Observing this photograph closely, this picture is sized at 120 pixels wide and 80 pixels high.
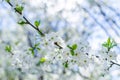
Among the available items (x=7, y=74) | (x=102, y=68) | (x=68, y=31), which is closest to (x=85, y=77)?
(x=68, y=31)

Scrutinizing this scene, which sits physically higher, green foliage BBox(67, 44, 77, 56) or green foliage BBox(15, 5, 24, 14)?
green foliage BBox(15, 5, 24, 14)

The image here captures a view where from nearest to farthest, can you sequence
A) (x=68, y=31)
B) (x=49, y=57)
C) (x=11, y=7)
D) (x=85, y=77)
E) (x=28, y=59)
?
(x=11, y=7) < (x=49, y=57) < (x=28, y=59) < (x=85, y=77) < (x=68, y=31)

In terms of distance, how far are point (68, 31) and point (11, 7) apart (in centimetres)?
842

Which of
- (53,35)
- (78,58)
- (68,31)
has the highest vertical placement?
(68,31)

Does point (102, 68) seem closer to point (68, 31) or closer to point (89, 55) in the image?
point (89, 55)

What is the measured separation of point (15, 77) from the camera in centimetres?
1155

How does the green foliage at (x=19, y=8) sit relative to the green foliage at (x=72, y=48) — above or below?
above

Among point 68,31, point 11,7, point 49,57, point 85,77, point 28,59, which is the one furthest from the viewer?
point 68,31

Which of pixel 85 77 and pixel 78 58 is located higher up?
pixel 85 77

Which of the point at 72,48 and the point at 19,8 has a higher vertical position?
the point at 19,8

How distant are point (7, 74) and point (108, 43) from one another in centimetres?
909

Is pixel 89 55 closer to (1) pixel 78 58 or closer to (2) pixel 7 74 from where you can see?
(1) pixel 78 58

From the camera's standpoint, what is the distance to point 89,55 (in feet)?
9.61

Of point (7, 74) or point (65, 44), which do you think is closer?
point (65, 44)
